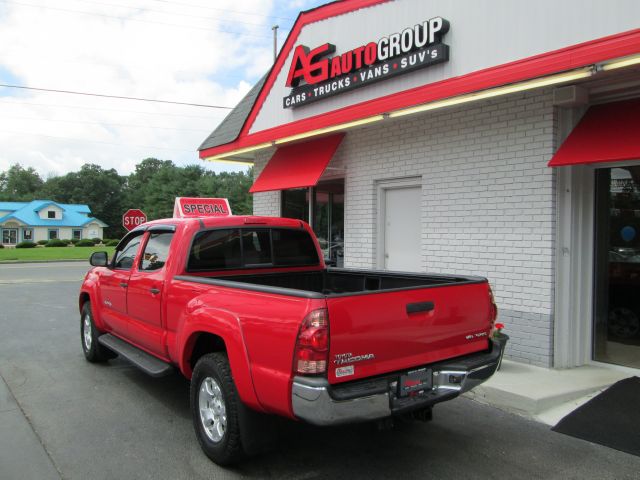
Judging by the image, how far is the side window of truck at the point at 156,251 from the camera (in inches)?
194

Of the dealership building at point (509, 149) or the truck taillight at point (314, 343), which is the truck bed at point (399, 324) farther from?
the dealership building at point (509, 149)

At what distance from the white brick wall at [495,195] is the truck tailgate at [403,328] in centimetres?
263

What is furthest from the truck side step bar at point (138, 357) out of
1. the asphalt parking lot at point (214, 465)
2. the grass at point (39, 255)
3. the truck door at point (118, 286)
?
the grass at point (39, 255)

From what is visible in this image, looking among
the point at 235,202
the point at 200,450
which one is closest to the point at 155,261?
the point at 200,450

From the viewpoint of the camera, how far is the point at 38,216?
79.1m

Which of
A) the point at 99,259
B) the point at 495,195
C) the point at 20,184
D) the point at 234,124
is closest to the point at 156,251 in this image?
the point at 99,259

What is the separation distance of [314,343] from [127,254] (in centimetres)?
366

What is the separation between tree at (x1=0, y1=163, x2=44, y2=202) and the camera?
10719 cm

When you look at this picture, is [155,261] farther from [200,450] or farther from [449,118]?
[449,118]

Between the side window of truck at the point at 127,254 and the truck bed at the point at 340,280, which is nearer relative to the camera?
the truck bed at the point at 340,280

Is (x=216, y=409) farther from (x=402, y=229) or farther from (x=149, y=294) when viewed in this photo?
(x=402, y=229)

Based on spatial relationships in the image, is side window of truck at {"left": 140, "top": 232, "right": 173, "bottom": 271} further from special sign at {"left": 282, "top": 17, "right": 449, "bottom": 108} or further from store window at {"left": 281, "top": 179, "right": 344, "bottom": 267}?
store window at {"left": 281, "top": 179, "right": 344, "bottom": 267}

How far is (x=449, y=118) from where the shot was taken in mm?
7270

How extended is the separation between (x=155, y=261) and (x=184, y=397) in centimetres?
145
